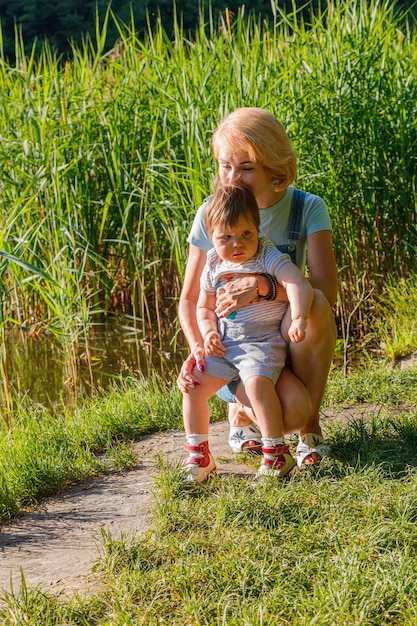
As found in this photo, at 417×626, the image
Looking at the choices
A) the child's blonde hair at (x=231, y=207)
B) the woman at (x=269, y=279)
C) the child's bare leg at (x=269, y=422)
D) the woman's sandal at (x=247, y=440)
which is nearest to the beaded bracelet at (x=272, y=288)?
the woman at (x=269, y=279)

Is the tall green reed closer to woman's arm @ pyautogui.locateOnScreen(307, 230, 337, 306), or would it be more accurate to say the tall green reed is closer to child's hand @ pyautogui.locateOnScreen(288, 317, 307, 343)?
woman's arm @ pyautogui.locateOnScreen(307, 230, 337, 306)

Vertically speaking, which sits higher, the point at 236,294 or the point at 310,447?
the point at 236,294

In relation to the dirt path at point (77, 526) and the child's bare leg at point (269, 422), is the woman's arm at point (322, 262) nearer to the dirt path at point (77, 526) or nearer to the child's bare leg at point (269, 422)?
the child's bare leg at point (269, 422)

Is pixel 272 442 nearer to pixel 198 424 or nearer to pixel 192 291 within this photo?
pixel 198 424

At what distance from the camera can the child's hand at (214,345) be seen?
275 centimetres

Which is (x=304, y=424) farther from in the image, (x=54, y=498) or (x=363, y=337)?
(x=363, y=337)

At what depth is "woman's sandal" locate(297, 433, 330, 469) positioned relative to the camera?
288 cm

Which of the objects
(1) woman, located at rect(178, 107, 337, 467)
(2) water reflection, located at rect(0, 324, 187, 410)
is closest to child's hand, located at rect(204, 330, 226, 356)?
(1) woman, located at rect(178, 107, 337, 467)

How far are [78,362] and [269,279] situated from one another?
2.68 meters

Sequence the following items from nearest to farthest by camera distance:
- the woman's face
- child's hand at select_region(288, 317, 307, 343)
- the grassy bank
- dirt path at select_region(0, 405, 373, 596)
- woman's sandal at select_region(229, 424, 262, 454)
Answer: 1. the grassy bank
2. dirt path at select_region(0, 405, 373, 596)
3. child's hand at select_region(288, 317, 307, 343)
4. the woman's face
5. woman's sandal at select_region(229, 424, 262, 454)

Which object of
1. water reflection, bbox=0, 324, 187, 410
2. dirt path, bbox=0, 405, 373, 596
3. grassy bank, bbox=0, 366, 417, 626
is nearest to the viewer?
grassy bank, bbox=0, 366, 417, 626

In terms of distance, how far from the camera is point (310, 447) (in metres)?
2.90

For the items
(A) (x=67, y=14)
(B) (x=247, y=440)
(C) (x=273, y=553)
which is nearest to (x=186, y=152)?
(B) (x=247, y=440)

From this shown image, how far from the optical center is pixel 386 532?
2.29 metres
